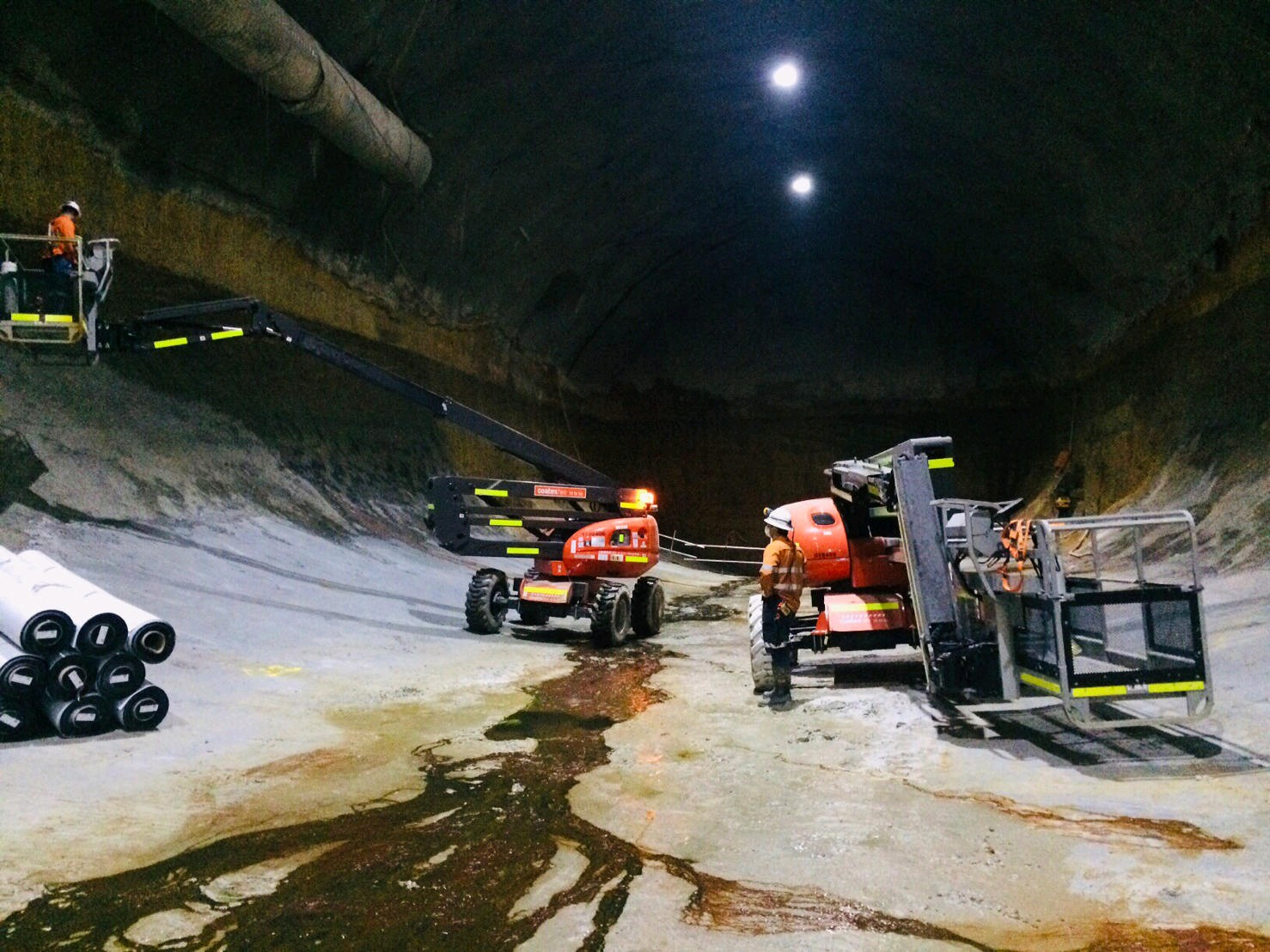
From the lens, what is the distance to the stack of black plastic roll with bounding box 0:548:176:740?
199 inches

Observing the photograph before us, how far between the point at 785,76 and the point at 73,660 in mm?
14691

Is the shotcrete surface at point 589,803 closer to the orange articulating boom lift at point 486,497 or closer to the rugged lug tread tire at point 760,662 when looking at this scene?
the rugged lug tread tire at point 760,662

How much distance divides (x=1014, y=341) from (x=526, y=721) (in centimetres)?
2211

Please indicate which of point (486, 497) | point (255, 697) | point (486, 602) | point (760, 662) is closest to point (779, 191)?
point (486, 497)

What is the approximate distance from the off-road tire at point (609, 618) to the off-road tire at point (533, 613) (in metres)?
0.64

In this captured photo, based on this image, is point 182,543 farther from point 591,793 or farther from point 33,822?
point 591,793

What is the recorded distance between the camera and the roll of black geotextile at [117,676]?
532cm

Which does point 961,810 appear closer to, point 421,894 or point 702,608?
point 421,894

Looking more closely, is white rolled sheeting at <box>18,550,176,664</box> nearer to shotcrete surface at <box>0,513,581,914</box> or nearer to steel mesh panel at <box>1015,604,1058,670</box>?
shotcrete surface at <box>0,513,581,914</box>

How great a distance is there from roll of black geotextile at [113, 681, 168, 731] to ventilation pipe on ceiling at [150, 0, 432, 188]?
6.77m

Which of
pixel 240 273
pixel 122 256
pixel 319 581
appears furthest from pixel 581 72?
pixel 319 581

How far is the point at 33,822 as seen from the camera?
4.02 metres

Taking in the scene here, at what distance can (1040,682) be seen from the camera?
17.4 feet

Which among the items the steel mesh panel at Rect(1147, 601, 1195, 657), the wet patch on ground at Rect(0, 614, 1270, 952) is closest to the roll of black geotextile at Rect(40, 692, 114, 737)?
the wet patch on ground at Rect(0, 614, 1270, 952)
